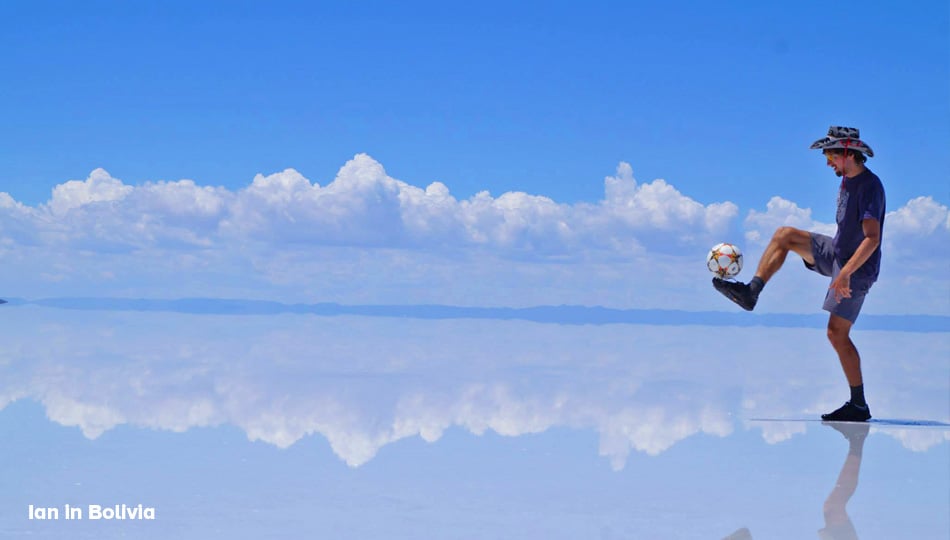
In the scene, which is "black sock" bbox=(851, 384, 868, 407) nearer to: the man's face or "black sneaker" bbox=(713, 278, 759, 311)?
"black sneaker" bbox=(713, 278, 759, 311)

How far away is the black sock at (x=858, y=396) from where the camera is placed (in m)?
7.10

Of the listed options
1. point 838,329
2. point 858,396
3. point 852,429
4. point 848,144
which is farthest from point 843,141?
point 852,429

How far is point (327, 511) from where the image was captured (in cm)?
401

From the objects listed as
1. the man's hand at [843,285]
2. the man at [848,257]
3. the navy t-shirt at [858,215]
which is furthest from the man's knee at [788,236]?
the man's hand at [843,285]

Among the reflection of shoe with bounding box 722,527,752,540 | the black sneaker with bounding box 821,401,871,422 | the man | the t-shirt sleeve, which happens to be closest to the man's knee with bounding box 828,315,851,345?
the man

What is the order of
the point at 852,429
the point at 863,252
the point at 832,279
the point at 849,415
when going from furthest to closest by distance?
the point at 832,279 < the point at 849,415 < the point at 863,252 < the point at 852,429

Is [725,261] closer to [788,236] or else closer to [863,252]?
[788,236]

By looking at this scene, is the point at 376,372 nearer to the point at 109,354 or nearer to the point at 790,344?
the point at 109,354

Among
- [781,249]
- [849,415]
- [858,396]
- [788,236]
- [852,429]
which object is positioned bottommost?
[852,429]

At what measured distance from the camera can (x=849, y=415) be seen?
704cm

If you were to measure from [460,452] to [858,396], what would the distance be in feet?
11.2

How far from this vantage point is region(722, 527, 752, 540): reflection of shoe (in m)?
3.65

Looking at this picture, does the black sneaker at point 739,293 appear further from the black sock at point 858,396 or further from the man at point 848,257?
the black sock at point 858,396

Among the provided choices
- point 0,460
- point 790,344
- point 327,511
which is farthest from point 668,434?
point 790,344
